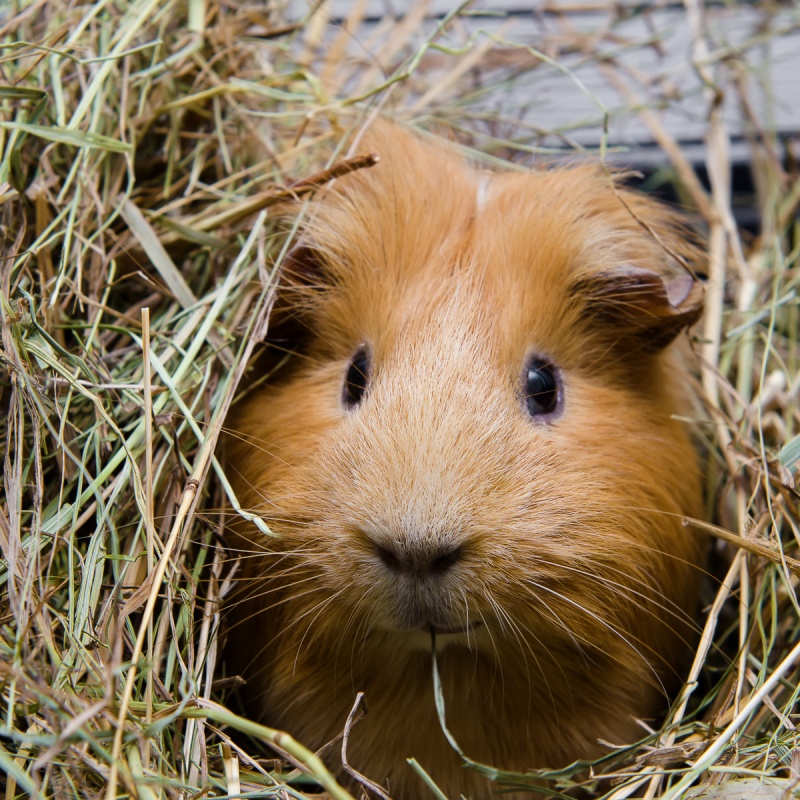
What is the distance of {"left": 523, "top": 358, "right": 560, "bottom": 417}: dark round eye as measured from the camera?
181 centimetres

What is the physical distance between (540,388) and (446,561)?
50cm

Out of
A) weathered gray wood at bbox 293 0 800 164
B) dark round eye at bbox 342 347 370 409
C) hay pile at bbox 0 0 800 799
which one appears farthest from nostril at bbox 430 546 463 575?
weathered gray wood at bbox 293 0 800 164

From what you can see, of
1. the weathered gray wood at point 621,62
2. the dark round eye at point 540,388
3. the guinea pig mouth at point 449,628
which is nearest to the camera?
the guinea pig mouth at point 449,628

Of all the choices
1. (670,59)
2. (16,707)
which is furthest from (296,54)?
(16,707)

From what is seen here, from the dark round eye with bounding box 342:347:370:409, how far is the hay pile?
0.69ft

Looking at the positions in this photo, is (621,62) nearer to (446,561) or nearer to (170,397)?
(170,397)

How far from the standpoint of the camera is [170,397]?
1.90m

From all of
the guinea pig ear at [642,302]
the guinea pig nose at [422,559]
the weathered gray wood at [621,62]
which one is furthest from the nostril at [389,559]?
the weathered gray wood at [621,62]

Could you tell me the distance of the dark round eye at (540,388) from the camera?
5.95 ft

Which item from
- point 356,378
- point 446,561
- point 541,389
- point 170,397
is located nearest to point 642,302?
point 541,389

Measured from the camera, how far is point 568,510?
1.66 metres

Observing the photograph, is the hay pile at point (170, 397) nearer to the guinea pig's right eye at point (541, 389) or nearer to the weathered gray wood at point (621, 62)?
the weathered gray wood at point (621, 62)

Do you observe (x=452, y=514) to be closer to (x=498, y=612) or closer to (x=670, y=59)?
(x=498, y=612)

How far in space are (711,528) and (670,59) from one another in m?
2.10
